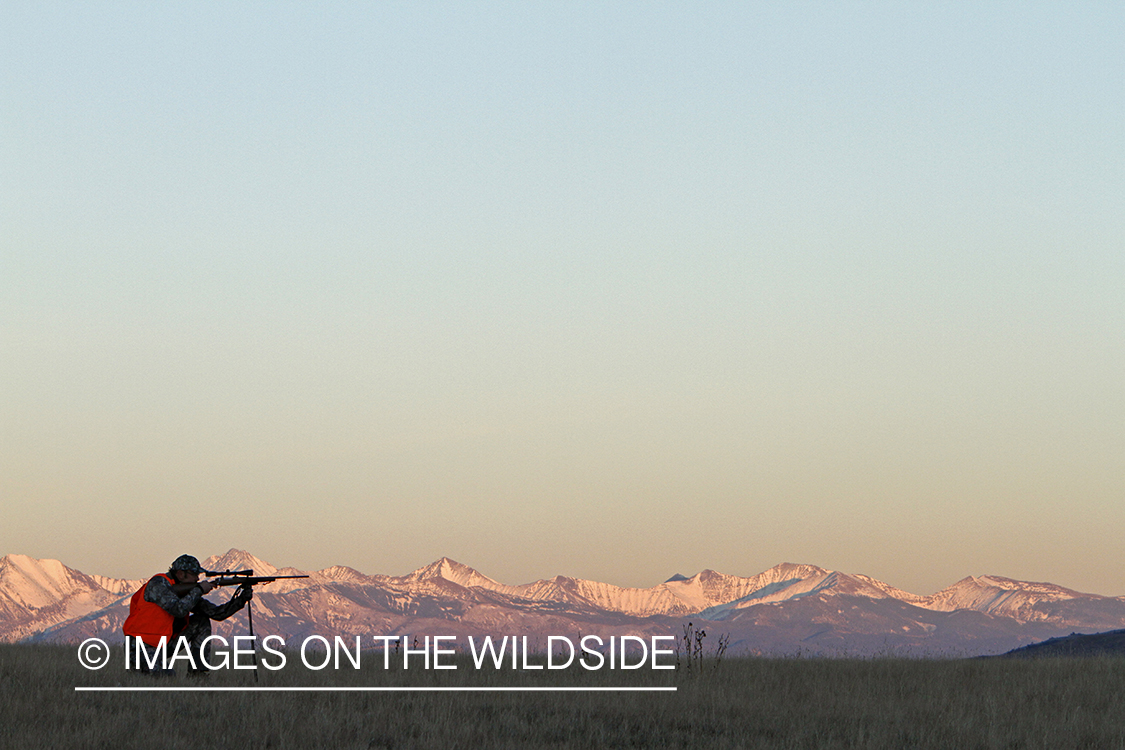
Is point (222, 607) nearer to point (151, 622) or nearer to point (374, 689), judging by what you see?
point (151, 622)

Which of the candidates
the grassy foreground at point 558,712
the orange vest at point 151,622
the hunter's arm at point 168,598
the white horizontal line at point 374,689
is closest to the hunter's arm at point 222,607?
the hunter's arm at point 168,598

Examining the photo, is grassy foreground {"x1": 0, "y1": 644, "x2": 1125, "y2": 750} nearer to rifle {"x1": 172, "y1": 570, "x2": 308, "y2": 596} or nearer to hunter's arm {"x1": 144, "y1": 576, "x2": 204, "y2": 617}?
hunter's arm {"x1": 144, "y1": 576, "x2": 204, "y2": 617}

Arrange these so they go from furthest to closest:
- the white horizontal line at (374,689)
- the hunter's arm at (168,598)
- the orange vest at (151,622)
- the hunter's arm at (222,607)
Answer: the orange vest at (151,622) → the hunter's arm at (222,607) → the hunter's arm at (168,598) → the white horizontal line at (374,689)

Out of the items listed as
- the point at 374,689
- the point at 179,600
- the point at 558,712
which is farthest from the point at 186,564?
the point at 558,712

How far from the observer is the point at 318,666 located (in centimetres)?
2034

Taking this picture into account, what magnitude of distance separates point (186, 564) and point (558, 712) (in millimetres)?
5206

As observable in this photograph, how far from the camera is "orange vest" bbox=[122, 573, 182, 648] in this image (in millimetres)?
17875

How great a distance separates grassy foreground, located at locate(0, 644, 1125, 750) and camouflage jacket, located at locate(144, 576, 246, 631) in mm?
870

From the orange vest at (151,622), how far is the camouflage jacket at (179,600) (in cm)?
14

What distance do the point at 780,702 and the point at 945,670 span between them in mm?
5417

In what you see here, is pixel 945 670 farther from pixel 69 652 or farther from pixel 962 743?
pixel 69 652

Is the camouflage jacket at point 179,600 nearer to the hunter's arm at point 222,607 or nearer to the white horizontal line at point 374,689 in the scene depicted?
the hunter's arm at point 222,607

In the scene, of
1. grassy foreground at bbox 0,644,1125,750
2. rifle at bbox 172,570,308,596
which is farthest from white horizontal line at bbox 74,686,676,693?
rifle at bbox 172,570,308,596

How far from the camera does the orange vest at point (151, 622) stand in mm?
17875
